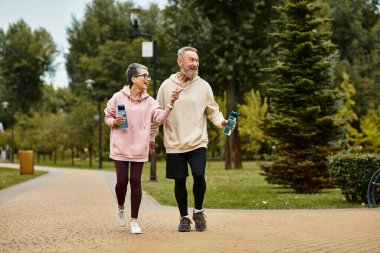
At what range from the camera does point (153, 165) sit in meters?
21.4

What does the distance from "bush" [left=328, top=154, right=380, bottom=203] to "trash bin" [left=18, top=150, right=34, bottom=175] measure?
18726 millimetres

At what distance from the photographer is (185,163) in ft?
25.1

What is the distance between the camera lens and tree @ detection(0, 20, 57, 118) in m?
68.7

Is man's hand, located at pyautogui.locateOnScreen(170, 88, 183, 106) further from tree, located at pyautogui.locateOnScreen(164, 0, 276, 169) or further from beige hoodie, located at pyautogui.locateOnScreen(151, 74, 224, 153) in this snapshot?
tree, located at pyautogui.locateOnScreen(164, 0, 276, 169)

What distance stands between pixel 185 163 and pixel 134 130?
29.6 inches

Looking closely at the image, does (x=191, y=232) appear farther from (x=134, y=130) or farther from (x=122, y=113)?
(x=122, y=113)

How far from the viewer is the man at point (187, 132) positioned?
7.53 metres

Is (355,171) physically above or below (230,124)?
below

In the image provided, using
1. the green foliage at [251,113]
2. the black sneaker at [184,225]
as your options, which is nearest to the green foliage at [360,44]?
the green foliage at [251,113]

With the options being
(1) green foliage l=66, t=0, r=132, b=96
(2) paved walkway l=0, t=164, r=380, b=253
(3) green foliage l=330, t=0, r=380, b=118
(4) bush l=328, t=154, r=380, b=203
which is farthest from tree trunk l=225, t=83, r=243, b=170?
(1) green foliage l=66, t=0, r=132, b=96

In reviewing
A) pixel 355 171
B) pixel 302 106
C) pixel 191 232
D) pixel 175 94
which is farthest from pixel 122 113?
pixel 302 106

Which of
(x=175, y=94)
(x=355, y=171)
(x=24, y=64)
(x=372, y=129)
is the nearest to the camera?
(x=175, y=94)

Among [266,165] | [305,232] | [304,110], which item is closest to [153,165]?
[266,165]

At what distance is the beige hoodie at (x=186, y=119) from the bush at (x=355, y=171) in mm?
4196
